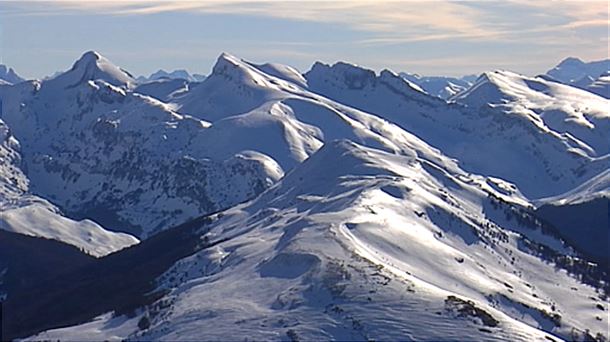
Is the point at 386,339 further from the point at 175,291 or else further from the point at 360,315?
the point at 175,291

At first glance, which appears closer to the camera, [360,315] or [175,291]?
[360,315]

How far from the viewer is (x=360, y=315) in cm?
15100

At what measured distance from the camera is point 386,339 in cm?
14388

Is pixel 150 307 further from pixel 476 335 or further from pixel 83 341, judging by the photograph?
pixel 476 335

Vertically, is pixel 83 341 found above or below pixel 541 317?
below

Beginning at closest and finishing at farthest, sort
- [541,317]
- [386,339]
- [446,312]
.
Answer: [386,339] → [446,312] → [541,317]

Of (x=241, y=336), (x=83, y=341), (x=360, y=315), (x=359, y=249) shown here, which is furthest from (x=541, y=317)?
(x=83, y=341)

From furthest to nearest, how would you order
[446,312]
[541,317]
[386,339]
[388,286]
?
[541,317], [388,286], [446,312], [386,339]

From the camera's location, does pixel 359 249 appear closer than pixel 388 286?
No

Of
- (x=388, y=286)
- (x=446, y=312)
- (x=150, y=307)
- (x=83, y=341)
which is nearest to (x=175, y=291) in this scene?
(x=150, y=307)

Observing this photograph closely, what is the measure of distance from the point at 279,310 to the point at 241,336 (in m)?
12.7

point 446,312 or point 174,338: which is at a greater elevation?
point 446,312

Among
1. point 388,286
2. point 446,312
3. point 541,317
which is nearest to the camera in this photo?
point 446,312

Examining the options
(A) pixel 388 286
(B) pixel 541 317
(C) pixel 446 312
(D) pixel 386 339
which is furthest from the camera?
(B) pixel 541 317
